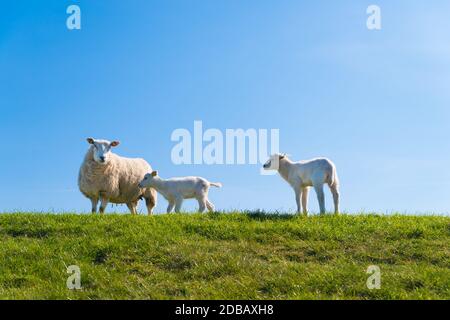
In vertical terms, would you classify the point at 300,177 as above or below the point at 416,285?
above

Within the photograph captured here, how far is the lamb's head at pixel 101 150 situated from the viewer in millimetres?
21344

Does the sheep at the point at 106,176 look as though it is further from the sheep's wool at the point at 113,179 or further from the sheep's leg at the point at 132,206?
the sheep's leg at the point at 132,206

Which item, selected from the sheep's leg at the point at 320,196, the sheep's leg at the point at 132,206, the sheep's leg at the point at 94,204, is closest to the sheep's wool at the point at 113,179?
the sheep's leg at the point at 94,204

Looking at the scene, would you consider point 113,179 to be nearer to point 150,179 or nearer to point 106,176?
point 106,176

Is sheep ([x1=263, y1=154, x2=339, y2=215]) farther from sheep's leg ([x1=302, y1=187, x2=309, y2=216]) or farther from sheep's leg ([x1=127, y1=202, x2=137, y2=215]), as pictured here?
sheep's leg ([x1=127, y1=202, x2=137, y2=215])

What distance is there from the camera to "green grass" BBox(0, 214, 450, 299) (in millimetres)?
12000

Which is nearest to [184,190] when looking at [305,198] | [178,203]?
[178,203]

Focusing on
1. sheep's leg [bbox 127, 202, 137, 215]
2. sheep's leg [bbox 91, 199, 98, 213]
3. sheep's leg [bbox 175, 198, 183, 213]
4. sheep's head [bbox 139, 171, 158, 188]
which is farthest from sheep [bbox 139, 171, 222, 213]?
sheep's leg [bbox 127, 202, 137, 215]

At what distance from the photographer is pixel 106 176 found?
72.8 feet
